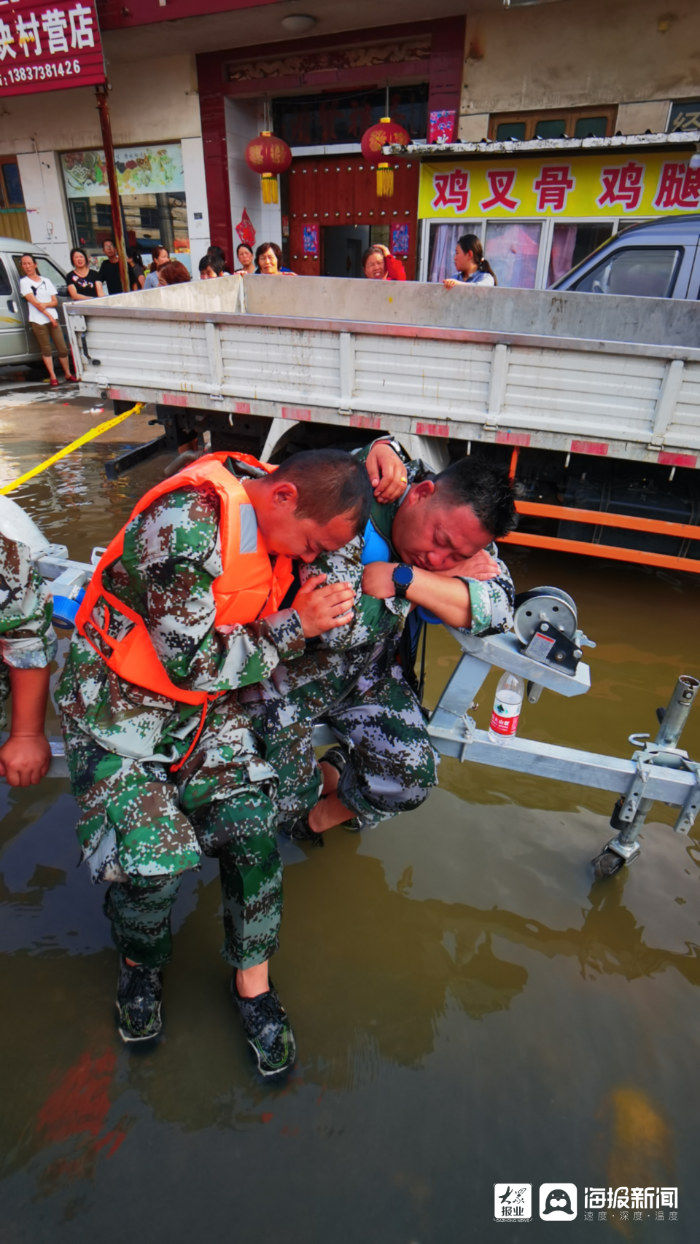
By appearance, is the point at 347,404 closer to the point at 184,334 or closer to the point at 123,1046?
the point at 184,334

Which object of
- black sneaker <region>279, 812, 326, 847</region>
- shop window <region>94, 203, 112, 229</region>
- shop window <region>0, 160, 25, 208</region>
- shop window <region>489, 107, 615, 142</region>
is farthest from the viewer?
shop window <region>0, 160, 25, 208</region>

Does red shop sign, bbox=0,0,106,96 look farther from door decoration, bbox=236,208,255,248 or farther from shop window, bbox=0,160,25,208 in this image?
door decoration, bbox=236,208,255,248

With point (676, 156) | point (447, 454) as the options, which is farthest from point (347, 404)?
point (676, 156)

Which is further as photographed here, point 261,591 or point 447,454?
point 447,454

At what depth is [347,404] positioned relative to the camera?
4359 millimetres

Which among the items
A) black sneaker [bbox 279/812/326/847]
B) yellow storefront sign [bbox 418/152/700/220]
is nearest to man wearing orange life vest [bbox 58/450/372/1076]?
black sneaker [bbox 279/812/326/847]

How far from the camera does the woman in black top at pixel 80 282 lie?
33.0ft

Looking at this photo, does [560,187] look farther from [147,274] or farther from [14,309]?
[14,309]

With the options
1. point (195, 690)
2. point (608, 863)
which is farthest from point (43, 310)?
point (608, 863)

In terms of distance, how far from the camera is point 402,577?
1876 millimetres

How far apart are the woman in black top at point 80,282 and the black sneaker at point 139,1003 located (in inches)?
414

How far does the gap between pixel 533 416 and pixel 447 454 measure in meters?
0.79

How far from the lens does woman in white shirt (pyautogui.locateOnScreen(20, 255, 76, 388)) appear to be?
9.51m

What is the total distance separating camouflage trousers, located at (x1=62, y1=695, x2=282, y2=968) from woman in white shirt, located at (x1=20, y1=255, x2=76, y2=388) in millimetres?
9589
